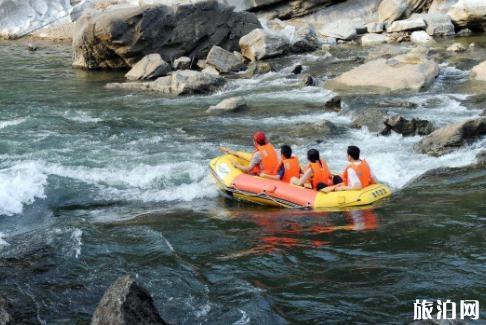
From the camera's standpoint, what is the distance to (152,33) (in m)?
21.0

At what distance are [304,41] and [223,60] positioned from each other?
3542 millimetres

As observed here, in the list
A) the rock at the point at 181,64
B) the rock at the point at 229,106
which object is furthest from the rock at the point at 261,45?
the rock at the point at 229,106

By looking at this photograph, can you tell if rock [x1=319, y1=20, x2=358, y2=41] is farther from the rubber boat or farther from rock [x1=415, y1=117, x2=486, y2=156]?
the rubber boat

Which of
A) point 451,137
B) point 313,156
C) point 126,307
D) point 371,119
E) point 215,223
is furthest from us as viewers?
point 371,119

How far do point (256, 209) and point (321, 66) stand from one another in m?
11.2

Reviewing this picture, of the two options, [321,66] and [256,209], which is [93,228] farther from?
[321,66]

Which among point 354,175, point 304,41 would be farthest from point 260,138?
point 304,41

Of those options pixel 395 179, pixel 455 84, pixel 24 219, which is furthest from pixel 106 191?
pixel 455 84

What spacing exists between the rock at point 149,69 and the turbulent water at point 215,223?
3.37 metres

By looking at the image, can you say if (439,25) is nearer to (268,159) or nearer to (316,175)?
(268,159)

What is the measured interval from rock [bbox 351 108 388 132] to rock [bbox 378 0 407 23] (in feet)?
40.4

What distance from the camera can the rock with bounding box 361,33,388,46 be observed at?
23594mm

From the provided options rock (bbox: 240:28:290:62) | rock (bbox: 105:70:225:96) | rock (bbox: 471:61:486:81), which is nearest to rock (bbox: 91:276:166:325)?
rock (bbox: 105:70:225:96)

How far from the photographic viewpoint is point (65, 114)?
51.9 ft
